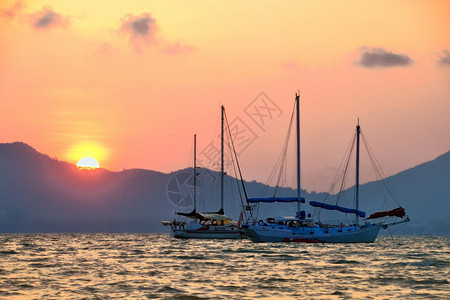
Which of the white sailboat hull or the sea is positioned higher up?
the white sailboat hull

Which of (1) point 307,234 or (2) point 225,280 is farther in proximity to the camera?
(1) point 307,234

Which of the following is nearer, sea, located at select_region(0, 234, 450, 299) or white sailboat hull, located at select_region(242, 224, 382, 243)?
sea, located at select_region(0, 234, 450, 299)

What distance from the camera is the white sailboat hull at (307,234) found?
105250mm

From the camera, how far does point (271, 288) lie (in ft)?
149

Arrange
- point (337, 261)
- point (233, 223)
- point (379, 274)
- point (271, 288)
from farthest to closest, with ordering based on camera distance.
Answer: point (233, 223) < point (337, 261) < point (379, 274) < point (271, 288)

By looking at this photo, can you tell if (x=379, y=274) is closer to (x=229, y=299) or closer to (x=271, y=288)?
(x=271, y=288)

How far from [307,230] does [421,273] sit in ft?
157

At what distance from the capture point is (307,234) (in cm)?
10594

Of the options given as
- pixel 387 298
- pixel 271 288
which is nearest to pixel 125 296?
pixel 271 288

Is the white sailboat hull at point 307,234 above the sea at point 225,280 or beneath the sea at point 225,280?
above

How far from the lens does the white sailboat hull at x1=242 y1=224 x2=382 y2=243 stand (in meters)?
105

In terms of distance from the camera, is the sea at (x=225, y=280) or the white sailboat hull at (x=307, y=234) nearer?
the sea at (x=225, y=280)

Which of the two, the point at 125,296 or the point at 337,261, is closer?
the point at 125,296

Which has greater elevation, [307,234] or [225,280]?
[307,234]
